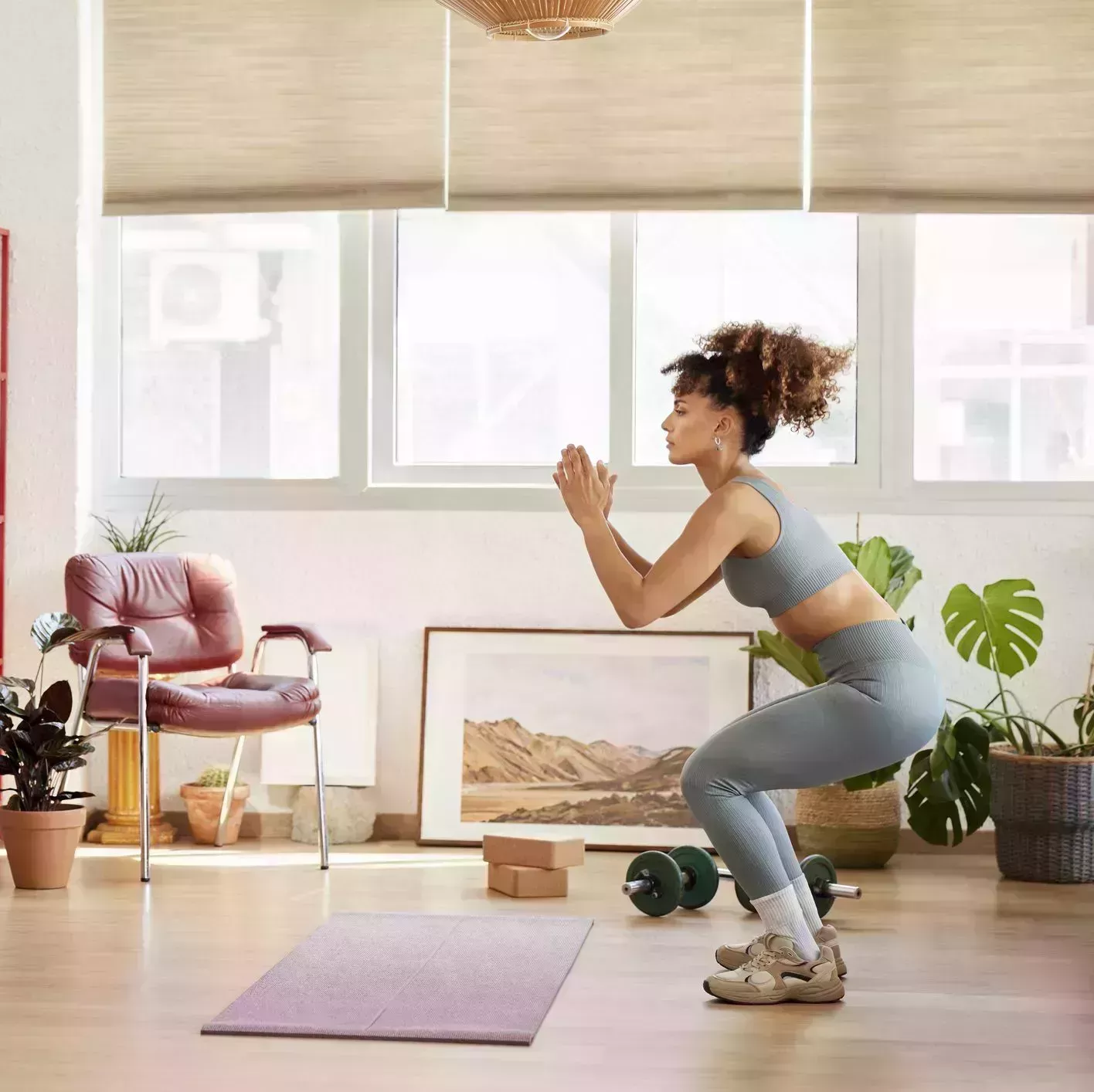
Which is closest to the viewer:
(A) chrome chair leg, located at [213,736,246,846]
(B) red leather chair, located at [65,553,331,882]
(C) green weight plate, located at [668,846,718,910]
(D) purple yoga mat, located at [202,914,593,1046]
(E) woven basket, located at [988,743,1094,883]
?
(D) purple yoga mat, located at [202,914,593,1046]

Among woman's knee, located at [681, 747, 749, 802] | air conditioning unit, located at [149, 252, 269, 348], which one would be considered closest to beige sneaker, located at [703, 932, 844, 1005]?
woman's knee, located at [681, 747, 749, 802]

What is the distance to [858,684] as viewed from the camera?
9.91 ft

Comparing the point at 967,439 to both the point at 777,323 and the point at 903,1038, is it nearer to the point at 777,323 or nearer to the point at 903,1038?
the point at 777,323

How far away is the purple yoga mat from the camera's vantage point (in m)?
2.87

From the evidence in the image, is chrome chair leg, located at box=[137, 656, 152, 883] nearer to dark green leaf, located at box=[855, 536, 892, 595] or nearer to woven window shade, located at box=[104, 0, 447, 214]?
woven window shade, located at box=[104, 0, 447, 214]

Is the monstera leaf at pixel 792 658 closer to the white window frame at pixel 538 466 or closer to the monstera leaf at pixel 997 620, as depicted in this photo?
the monstera leaf at pixel 997 620

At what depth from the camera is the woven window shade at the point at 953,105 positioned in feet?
16.0

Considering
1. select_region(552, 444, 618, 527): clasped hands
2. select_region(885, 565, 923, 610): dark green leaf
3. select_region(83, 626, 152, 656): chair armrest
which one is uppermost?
select_region(552, 444, 618, 527): clasped hands

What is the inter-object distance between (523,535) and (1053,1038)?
269cm

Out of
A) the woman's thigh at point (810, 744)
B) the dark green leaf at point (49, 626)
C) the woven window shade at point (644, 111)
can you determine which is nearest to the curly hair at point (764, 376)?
the woman's thigh at point (810, 744)

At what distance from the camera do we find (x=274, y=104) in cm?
513

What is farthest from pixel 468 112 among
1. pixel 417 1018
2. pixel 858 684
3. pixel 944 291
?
pixel 417 1018

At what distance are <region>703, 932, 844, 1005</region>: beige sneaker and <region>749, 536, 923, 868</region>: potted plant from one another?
1.53 m

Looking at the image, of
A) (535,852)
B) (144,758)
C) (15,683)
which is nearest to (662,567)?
(535,852)
